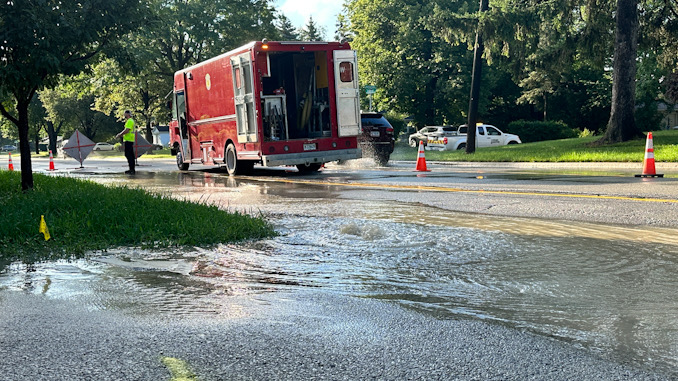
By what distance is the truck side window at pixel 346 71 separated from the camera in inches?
715

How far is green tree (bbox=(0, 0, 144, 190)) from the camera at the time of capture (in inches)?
440

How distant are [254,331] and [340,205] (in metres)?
6.50

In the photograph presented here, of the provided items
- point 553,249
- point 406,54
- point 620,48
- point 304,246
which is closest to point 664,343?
point 553,249

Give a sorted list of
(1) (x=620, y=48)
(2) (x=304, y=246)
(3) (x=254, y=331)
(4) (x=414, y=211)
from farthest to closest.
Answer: (1) (x=620, y=48)
(4) (x=414, y=211)
(2) (x=304, y=246)
(3) (x=254, y=331)

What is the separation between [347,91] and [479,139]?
82.7 ft

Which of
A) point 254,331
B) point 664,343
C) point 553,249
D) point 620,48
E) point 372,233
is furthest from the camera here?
point 620,48

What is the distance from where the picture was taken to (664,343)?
3.76 m

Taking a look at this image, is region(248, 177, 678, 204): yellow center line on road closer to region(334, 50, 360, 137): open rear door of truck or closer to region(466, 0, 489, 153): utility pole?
region(334, 50, 360, 137): open rear door of truck

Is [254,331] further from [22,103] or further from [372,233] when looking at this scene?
[22,103]

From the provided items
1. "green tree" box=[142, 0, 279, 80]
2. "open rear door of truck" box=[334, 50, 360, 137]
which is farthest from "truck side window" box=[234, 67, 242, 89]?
"green tree" box=[142, 0, 279, 80]

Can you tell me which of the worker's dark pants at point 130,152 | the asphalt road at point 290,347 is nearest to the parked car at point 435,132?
the worker's dark pants at point 130,152

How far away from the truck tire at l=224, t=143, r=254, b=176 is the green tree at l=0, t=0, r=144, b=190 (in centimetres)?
610

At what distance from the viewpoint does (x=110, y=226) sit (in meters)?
8.05

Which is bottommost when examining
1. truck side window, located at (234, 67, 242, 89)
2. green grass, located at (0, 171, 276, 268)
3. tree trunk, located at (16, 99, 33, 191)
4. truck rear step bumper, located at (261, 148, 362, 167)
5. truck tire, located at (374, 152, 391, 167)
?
truck tire, located at (374, 152, 391, 167)
